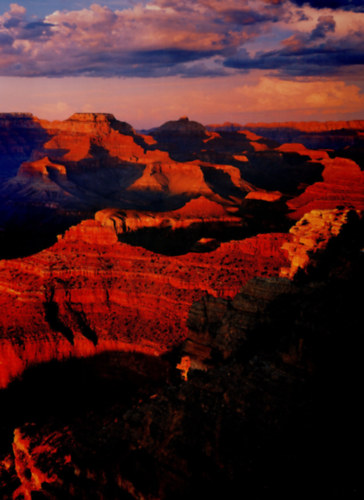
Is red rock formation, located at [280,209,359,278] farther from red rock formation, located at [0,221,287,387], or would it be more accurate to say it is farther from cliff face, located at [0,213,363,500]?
cliff face, located at [0,213,363,500]

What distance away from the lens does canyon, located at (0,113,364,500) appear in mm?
9406

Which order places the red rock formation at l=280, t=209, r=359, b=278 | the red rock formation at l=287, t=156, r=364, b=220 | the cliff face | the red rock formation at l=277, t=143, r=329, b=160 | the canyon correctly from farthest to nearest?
the red rock formation at l=277, t=143, r=329, b=160 → the red rock formation at l=287, t=156, r=364, b=220 → the red rock formation at l=280, t=209, r=359, b=278 → the canyon → the cliff face

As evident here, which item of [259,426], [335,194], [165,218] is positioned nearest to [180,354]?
[259,426]

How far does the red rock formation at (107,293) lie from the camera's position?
29.4 meters

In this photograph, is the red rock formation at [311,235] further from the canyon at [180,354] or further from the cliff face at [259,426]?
the cliff face at [259,426]

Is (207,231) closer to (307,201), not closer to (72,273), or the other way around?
(307,201)

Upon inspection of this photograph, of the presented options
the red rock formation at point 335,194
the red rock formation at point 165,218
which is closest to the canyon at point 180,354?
the red rock formation at point 165,218

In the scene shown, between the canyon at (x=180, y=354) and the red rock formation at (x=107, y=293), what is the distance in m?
0.11

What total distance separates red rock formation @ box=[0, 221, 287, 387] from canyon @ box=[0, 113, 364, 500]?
114 millimetres

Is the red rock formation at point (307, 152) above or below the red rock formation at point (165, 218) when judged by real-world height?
below

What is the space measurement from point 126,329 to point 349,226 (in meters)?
15.5

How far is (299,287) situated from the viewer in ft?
52.3

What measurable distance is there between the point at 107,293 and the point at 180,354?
8.93 m

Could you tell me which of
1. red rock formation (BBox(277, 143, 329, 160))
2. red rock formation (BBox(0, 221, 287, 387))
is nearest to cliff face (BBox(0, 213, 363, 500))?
red rock formation (BBox(0, 221, 287, 387))
